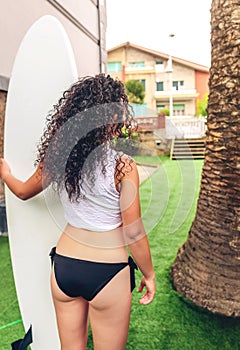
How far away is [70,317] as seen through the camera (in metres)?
1.25

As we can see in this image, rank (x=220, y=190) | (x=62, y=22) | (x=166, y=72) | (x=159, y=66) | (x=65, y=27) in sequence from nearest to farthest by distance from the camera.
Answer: (x=220, y=190) → (x=62, y=22) → (x=65, y=27) → (x=166, y=72) → (x=159, y=66)

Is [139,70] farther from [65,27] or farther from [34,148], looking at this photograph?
[34,148]

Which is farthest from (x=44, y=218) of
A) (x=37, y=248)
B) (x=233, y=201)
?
(x=233, y=201)

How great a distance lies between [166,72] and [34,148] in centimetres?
1906

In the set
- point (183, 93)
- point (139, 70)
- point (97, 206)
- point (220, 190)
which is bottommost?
point (220, 190)

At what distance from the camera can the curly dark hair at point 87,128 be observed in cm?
110

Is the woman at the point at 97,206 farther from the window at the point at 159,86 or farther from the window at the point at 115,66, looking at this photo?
the window at the point at 115,66

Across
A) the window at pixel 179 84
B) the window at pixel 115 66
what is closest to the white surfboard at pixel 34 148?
the window at pixel 115 66

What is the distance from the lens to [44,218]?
5.54ft

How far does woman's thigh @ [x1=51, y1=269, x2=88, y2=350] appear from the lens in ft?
4.02

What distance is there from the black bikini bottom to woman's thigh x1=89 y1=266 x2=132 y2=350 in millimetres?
18

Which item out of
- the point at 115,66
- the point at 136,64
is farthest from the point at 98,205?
the point at 136,64

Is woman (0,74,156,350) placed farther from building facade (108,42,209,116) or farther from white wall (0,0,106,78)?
building facade (108,42,209,116)

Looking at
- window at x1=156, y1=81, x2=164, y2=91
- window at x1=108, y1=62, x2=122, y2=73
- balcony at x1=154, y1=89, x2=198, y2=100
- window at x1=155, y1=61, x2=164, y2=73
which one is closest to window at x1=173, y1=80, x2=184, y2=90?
balcony at x1=154, y1=89, x2=198, y2=100
